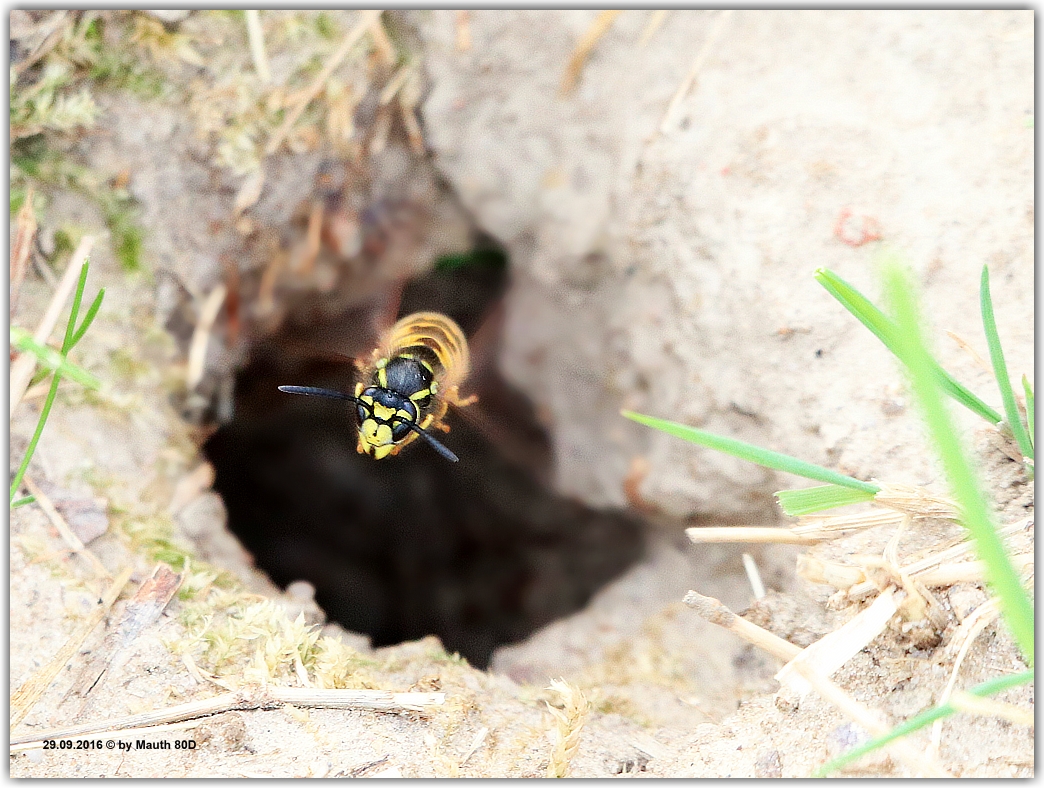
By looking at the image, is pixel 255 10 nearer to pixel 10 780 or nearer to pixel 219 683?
pixel 219 683

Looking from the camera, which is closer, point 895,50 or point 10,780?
point 10,780

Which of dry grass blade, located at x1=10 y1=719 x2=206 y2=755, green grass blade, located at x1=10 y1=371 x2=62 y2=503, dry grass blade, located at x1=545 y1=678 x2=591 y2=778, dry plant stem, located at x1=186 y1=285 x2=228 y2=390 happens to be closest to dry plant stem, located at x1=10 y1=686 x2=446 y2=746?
dry grass blade, located at x1=10 y1=719 x2=206 y2=755

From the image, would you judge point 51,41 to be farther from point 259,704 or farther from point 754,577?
point 754,577

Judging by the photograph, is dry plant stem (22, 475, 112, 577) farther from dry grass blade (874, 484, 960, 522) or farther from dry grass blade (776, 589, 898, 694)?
dry grass blade (874, 484, 960, 522)

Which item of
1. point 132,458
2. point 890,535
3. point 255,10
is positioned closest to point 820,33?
point 890,535

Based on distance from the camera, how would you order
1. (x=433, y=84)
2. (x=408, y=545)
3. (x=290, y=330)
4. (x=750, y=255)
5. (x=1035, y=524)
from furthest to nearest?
(x=408, y=545) → (x=290, y=330) → (x=433, y=84) → (x=750, y=255) → (x=1035, y=524)

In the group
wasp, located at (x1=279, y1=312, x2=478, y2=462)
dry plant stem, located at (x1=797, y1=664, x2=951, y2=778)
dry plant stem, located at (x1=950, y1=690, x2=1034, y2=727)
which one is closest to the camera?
dry plant stem, located at (x1=950, y1=690, x2=1034, y2=727)

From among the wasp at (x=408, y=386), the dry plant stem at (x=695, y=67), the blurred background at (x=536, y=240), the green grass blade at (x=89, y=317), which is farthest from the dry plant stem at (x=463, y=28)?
the green grass blade at (x=89, y=317)
